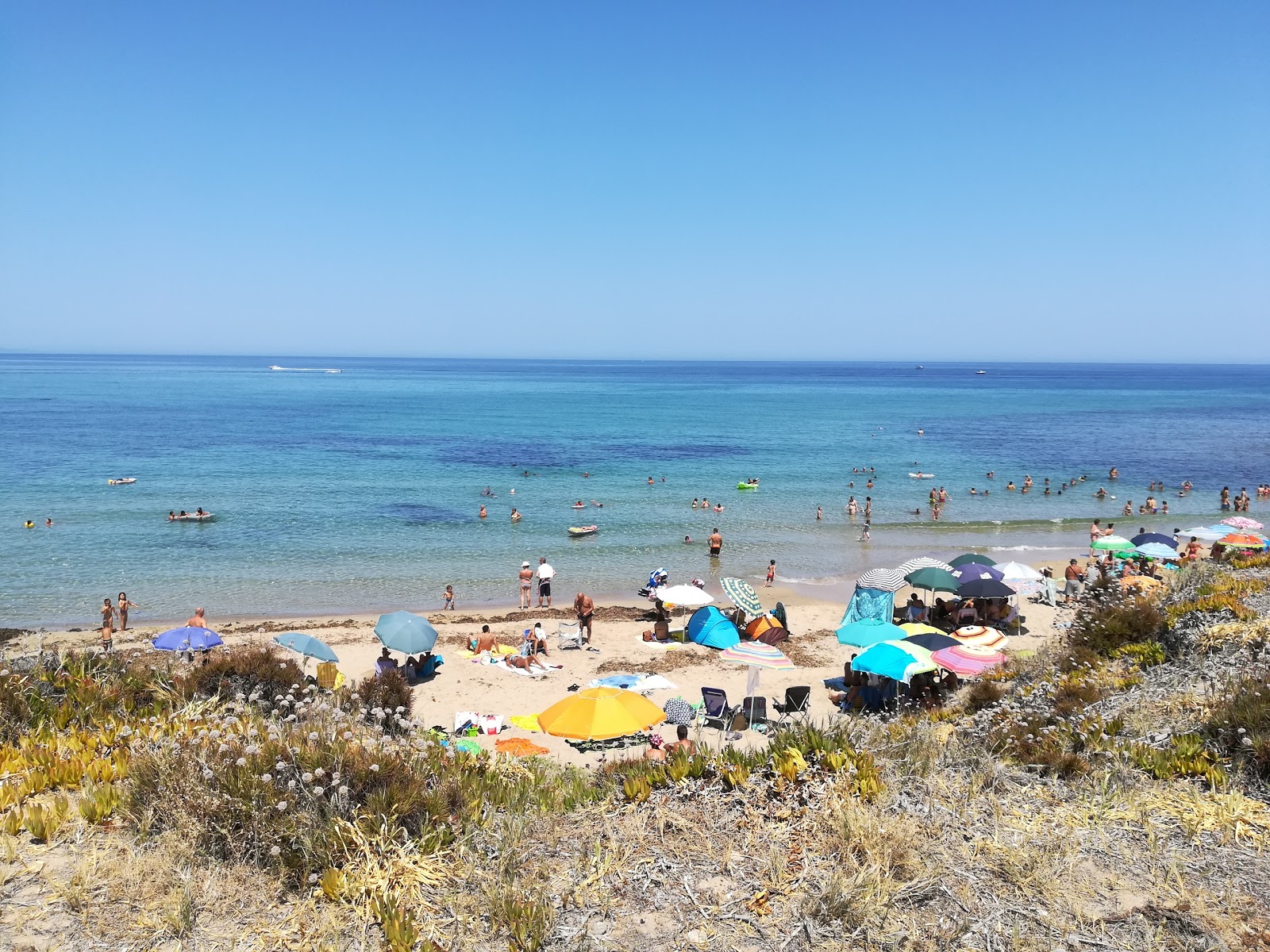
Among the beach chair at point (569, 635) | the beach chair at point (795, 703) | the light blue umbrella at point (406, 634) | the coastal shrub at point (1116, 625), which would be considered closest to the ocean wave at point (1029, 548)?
the coastal shrub at point (1116, 625)

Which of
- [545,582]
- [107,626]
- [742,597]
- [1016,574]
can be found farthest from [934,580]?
[107,626]

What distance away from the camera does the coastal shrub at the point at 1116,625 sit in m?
11.1

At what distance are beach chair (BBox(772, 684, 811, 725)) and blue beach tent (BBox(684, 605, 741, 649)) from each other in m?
2.38

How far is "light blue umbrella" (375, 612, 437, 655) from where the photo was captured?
14.8 metres

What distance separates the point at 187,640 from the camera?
14.8 meters

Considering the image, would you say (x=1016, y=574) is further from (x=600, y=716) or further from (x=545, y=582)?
(x=600, y=716)

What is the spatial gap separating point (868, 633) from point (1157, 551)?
13.3 meters

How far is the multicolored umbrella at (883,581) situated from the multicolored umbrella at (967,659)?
119 inches

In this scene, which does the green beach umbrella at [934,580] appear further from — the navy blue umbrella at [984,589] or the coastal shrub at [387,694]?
the coastal shrub at [387,694]

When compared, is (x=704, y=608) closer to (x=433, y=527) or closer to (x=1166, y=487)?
(x=433, y=527)

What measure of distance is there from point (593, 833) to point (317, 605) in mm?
18486

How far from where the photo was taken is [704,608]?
57.2ft

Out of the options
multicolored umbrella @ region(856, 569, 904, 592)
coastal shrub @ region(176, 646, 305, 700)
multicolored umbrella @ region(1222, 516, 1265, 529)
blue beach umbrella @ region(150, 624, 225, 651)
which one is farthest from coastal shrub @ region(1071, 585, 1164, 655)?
multicolored umbrella @ region(1222, 516, 1265, 529)

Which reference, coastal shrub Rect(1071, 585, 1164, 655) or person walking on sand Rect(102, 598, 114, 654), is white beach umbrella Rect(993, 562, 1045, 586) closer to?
coastal shrub Rect(1071, 585, 1164, 655)
